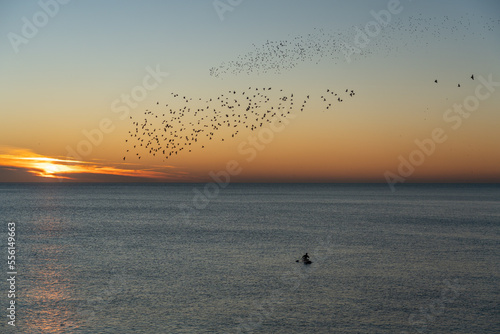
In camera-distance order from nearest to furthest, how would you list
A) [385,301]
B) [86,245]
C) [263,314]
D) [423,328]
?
[423,328], [263,314], [385,301], [86,245]

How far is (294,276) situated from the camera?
45.9 m

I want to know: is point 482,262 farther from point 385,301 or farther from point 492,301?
point 385,301

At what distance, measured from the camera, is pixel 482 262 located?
53281 millimetres

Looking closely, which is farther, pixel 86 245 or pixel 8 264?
pixel 86 245

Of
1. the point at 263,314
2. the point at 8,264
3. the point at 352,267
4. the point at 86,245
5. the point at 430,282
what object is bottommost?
the point at 263,314

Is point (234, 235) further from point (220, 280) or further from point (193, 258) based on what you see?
point (220, 280)

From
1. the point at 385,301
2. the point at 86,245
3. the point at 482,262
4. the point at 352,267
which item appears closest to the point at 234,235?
the point at 86,245

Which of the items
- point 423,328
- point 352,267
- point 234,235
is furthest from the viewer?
point 234,235

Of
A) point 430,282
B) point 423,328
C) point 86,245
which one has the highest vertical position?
point 86,245

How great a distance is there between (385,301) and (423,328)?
5.26 meters

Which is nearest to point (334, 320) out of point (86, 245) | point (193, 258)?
point (193, 258)

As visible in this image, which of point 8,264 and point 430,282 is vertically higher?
point 8,264

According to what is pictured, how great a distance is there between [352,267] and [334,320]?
→ 17.4 metres

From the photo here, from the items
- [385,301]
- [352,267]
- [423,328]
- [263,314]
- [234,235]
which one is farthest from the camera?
[234,235]
